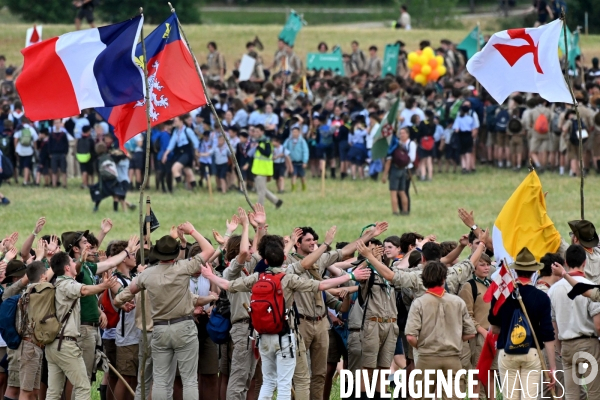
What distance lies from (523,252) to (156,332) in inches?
143

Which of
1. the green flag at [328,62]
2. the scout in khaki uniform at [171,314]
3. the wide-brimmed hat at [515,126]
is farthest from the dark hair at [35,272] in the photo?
the green flag at [328,62]

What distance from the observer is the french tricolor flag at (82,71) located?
46.6 feet

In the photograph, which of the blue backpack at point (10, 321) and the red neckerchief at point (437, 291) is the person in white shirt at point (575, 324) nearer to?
the red neckerchief at point (437, 291)

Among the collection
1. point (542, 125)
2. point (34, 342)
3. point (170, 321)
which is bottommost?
point (542, 125)

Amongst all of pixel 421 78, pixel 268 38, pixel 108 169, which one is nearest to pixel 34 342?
pixel 108 169

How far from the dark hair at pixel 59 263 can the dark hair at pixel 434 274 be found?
11.2 feet

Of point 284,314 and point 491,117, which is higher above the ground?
point 284,314

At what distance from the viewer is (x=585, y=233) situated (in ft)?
41.7

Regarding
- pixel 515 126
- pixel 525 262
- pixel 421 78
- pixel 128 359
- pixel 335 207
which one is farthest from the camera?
pixel 421 78

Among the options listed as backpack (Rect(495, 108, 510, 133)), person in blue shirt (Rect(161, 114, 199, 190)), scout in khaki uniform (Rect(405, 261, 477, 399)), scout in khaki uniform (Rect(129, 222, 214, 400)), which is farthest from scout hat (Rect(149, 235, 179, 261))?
backpack (Rect(495, 108, 510, 133))

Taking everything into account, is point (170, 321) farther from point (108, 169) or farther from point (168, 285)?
point (108, 169)

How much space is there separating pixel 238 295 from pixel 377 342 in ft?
4.96

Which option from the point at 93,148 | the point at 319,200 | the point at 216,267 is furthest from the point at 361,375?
the point at 93,148

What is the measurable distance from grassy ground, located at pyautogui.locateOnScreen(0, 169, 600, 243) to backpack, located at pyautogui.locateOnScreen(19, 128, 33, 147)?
1138mm
